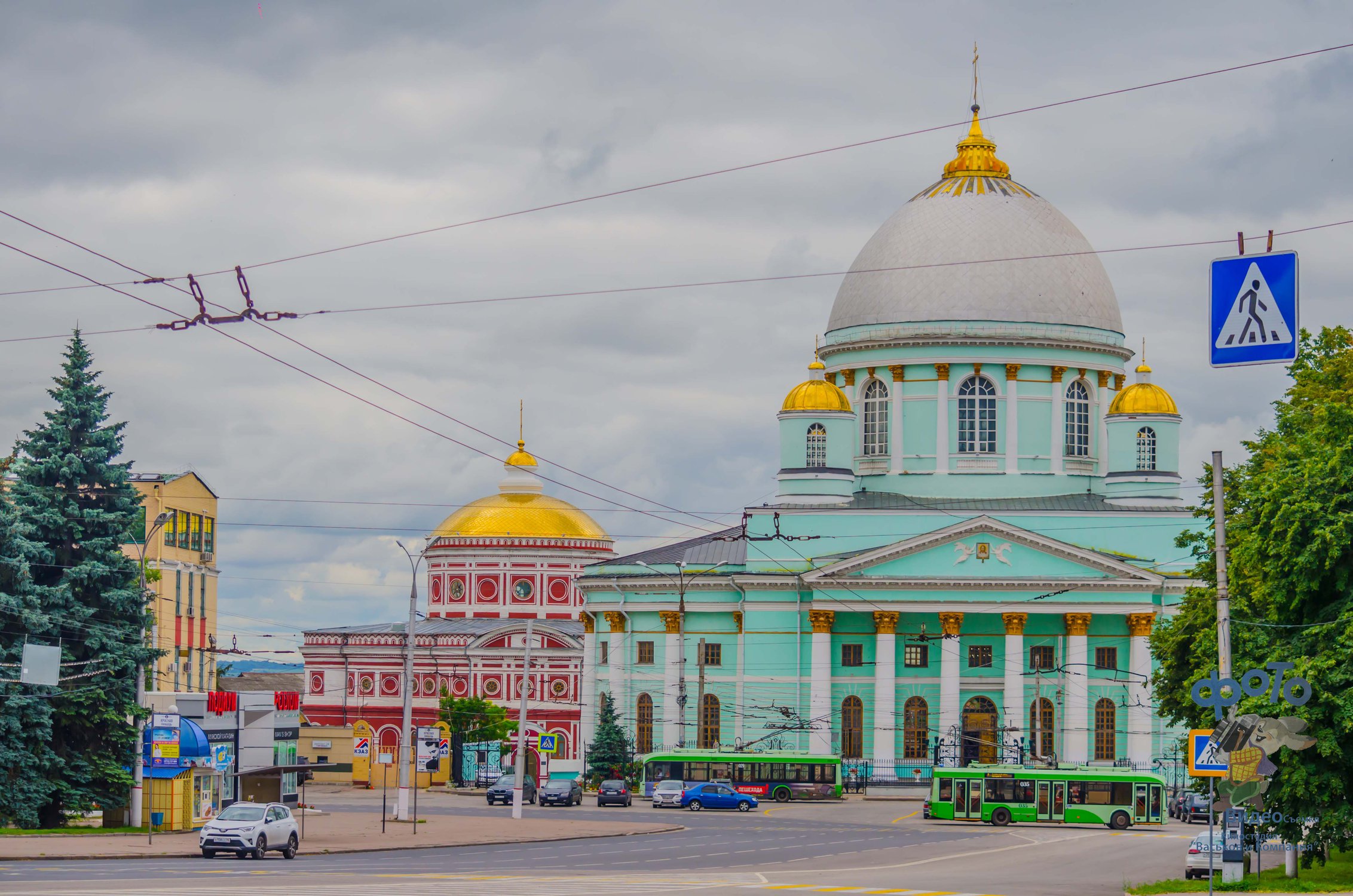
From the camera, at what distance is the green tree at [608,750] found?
281ft

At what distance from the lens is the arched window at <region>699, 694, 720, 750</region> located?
284 feet

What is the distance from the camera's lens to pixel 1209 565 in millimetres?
46250

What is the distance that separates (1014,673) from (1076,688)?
264cm

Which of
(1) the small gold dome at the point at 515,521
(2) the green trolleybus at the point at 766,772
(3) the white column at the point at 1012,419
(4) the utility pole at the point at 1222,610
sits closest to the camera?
(4) the utility pole at the point at 1222,610

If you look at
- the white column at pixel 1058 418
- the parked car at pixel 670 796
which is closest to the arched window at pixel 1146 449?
the white column at pixel 1058 418

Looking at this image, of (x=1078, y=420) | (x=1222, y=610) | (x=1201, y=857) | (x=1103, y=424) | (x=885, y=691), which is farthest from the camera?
(x=1078, y=420)

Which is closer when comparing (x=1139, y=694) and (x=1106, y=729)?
(x=1139, y=694)

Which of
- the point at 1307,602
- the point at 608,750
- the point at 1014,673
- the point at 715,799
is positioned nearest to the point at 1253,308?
the point at 1307,602

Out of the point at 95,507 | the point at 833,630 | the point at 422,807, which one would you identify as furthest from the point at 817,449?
the point at 95,507

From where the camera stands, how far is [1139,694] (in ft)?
273

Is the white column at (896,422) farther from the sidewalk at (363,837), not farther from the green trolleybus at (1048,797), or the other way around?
the sidewalk at (363,837)

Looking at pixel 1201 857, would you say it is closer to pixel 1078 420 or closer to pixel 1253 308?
pixel 1253 308

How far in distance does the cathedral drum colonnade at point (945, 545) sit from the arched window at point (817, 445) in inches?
3.7

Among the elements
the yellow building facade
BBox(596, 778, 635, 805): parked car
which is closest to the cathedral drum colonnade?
BBox(596, 778, 635, 805): parked car
